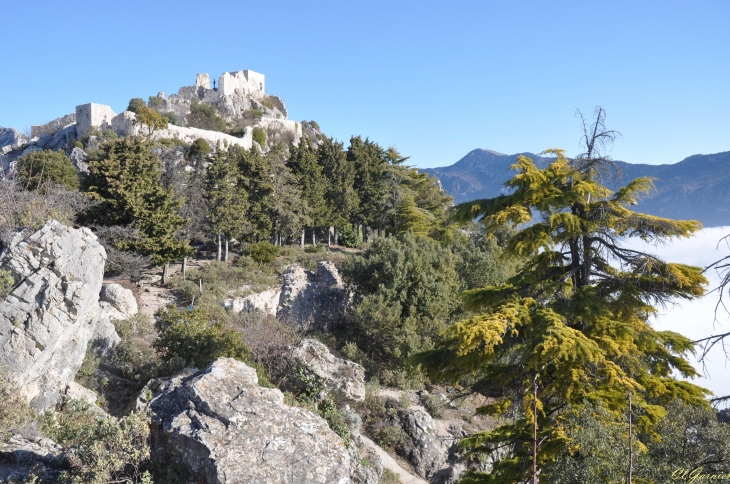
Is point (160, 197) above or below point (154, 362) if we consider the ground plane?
above

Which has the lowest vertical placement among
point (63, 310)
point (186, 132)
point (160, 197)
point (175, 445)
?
point (175, 445)

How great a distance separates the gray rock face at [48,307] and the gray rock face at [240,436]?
4.45 m

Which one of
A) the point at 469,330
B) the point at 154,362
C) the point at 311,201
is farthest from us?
the point at 311,201

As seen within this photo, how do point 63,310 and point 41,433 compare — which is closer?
point 41,433

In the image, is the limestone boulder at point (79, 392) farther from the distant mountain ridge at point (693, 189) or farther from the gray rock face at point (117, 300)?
the distant mountain ridge at point (693, 189)

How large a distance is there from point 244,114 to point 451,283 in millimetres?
43811

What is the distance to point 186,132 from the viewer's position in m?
40.5

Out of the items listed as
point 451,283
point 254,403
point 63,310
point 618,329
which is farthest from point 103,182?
point 618,329

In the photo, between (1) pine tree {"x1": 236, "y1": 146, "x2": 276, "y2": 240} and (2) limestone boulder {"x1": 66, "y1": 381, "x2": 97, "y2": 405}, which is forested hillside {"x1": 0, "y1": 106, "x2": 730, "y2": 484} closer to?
(2) limestone boulder {"x1": 66, "y1": 381, "x2": 97, "y2": 405}

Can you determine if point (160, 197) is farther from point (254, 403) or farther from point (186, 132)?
point (186, 132)

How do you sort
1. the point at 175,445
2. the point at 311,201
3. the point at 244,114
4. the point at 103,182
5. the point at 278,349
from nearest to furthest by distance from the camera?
the point at 175,445 < the point at 278,349 < the point at 103,182 < the point at 311,201 < the point at 244,114

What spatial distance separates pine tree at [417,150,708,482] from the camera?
6480 millimetres

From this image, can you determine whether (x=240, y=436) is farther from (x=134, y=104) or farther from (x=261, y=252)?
(x=134, y=104)

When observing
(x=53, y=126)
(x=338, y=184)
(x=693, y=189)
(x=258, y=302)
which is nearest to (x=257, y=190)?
(x=338, y=184)
